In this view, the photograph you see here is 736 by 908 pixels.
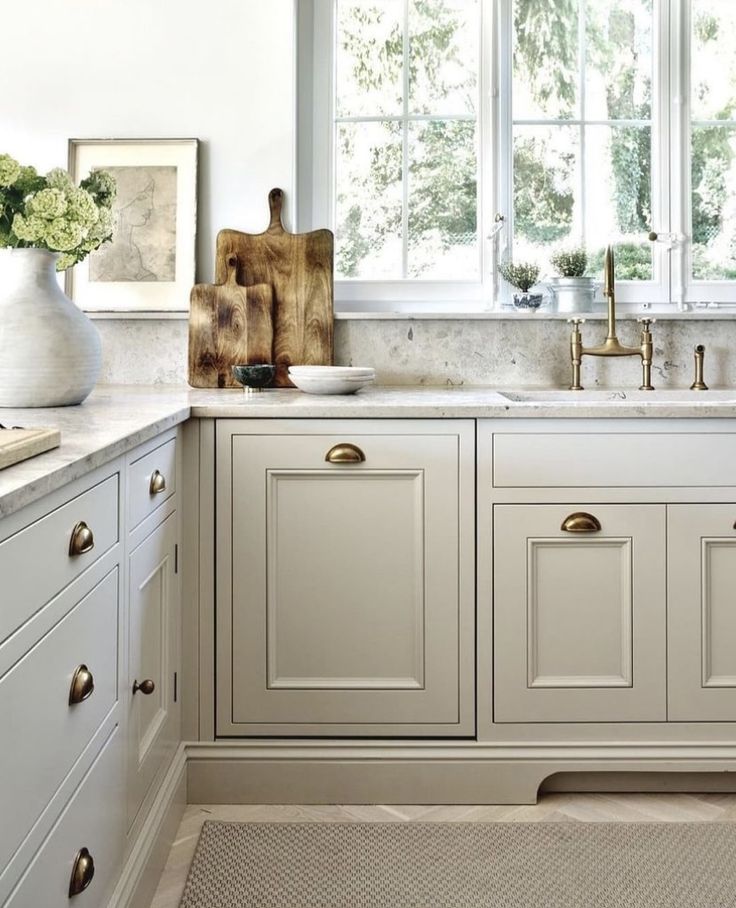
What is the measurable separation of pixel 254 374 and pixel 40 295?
553 mm

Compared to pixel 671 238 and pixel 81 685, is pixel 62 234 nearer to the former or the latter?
pixel 81 685

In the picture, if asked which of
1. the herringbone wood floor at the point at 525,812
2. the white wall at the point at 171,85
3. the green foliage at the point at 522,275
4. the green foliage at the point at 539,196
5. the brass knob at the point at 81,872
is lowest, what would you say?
the herringbone wood floor at the point at 525,812

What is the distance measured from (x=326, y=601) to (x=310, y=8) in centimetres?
182

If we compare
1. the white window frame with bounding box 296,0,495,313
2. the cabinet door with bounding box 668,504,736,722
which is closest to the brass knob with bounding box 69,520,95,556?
the cabinet door with bounding box 668,504,736,722

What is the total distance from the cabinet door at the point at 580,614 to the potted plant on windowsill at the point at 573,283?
0.86 meters

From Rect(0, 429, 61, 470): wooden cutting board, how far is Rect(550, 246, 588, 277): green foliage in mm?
1838

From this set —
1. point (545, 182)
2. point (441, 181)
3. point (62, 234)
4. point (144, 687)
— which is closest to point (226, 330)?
point (62, 234)

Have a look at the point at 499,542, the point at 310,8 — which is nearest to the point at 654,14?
the point at 310,8

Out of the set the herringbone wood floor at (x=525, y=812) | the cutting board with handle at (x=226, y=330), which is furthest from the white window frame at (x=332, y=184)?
the herringbone wood floor at (x=525, y=812)

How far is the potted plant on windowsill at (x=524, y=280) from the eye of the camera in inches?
108

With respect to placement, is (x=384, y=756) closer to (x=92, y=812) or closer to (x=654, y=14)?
(x=92, y=812)

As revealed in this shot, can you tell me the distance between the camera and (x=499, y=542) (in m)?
2.12

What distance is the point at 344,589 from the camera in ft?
6.97

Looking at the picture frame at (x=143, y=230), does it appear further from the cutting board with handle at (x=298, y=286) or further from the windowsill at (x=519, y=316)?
the windowsill at (x=519, y=316)
